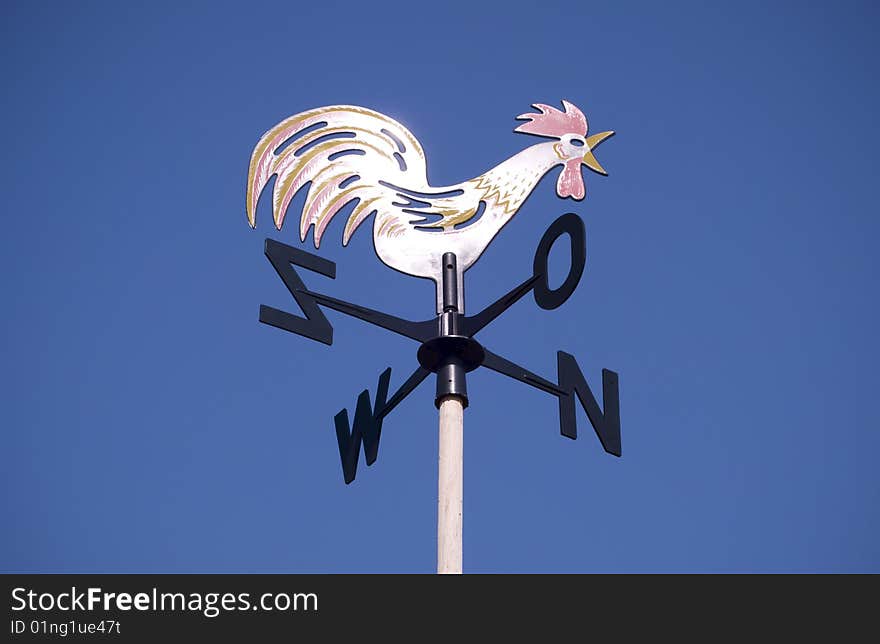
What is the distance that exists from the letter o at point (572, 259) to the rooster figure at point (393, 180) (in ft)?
0.71

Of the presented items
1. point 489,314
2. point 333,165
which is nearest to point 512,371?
point 489,314

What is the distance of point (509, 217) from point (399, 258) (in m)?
0.47

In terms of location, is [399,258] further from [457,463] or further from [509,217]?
[457,463]

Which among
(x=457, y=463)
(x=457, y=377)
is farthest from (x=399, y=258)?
(x=457, y=463)

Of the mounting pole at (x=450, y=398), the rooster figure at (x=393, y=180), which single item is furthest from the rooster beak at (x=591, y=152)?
the mounting pole at (x=450, y=398)

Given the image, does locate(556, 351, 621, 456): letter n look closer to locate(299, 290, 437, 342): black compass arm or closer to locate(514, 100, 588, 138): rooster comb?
locate(299, 290, 437, 342): black compass arm

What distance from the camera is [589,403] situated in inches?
267

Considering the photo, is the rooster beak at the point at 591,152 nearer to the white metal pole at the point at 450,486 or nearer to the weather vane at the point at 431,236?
the weather vane at the point at 431,236

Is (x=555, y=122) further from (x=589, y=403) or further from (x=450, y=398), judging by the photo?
(x=450, y=398)

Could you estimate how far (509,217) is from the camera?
6.82m

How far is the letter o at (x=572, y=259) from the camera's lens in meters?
6.46

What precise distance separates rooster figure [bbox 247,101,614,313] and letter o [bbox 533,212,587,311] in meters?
0.22
